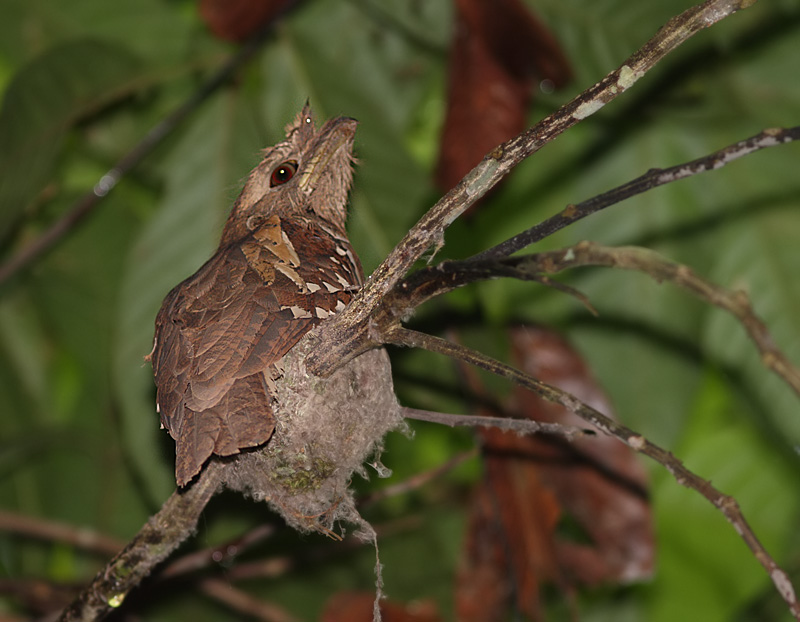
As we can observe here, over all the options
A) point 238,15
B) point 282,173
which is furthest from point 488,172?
point 238,15

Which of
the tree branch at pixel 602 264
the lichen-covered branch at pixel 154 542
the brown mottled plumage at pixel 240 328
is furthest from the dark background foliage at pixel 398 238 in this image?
the tree branch at pixel 602 264

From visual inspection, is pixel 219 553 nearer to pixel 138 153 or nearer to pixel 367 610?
pixel 367 610

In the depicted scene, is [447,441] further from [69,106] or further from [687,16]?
[687,16]

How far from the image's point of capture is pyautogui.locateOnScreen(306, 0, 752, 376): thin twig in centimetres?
161

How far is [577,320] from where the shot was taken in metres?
4.03

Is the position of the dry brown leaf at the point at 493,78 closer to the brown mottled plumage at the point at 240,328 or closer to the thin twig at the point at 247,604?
the brown mottled plumage at the point at 240,328

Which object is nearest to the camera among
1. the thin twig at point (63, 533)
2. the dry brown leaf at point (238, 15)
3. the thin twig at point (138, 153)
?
the dry brown leaf at point (238, 15)

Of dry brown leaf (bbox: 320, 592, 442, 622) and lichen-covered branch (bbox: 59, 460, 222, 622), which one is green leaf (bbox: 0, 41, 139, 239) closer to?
lichen-covered branch (bbox: 59, 460, 222, 622)

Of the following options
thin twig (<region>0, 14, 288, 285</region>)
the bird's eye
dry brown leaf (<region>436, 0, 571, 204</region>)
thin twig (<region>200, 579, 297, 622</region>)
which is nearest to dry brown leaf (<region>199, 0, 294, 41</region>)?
thin twig (<region>0, 14, 288, 285</region>)

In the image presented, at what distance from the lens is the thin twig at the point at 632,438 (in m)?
1.68

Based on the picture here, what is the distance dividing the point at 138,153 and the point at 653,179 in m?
3.09

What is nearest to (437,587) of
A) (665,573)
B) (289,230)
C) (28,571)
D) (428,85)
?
(665,573)

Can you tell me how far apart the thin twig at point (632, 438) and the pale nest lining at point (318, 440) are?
0.41 meters

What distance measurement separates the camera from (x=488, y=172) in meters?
1.71
